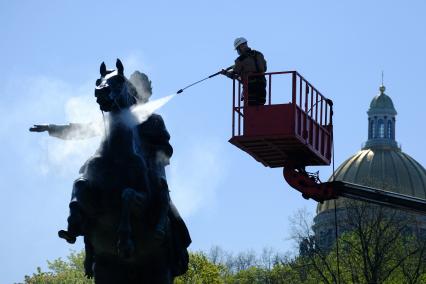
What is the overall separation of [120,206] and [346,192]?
14.0 m

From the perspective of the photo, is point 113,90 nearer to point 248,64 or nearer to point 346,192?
point 248,64

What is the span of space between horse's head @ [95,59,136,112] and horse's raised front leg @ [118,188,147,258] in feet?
4.09

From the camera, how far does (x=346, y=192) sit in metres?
35.6

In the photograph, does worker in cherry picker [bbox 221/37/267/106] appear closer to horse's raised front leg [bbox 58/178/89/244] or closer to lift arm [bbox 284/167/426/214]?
lift arm [bbox 284/167/426/214]

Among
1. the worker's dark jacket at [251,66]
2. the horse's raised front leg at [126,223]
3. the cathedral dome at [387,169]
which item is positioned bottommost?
the horse's raised front leg at [126,223]

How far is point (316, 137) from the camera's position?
33781 millimetres

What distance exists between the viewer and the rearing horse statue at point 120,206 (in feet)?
72.1

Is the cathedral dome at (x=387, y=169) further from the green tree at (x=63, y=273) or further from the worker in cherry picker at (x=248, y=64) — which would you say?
the worker in cherry picker at (x=248, y=64)

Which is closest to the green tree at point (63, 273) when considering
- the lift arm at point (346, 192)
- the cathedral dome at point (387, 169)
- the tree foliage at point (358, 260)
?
the tree foliage at point (358, 260)

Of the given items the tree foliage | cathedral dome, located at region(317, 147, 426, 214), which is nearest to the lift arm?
the tree foliage

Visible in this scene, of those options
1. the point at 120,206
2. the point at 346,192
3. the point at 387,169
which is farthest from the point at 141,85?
the point at 387,169

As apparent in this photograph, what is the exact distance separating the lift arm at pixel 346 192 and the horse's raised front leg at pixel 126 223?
12591 mm

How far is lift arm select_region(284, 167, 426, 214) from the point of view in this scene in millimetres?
33938

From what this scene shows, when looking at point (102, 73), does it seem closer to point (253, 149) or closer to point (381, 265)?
point (253, 149)
